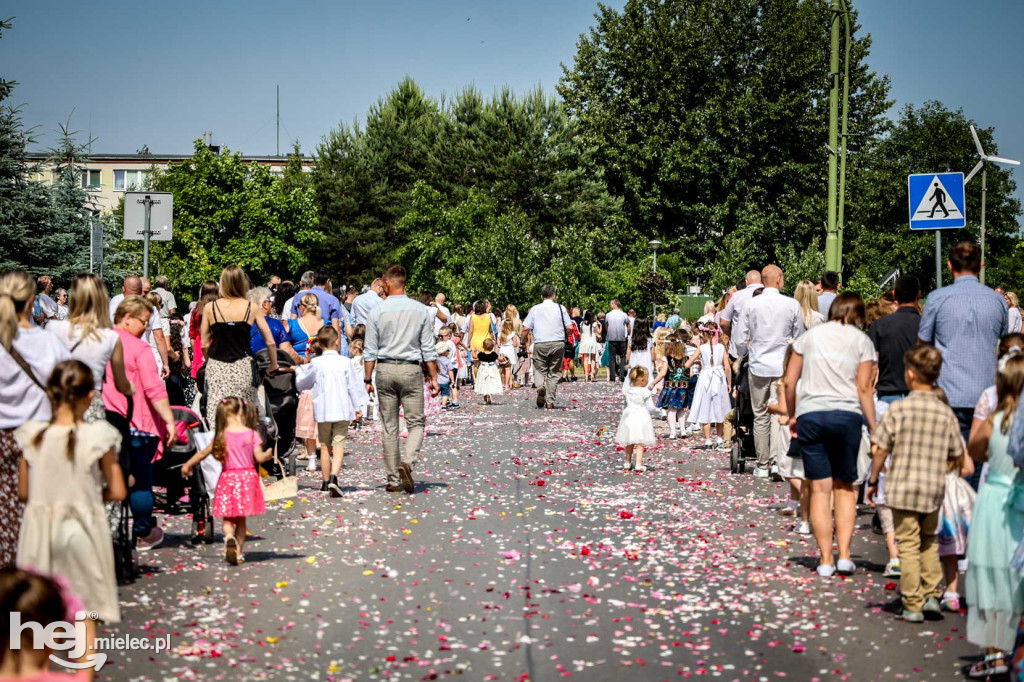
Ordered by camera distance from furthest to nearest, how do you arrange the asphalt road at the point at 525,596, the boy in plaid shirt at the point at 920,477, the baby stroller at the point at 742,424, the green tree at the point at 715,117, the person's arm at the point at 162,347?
the green tree at the point at 715,117, the baby stroller at the point at 742,424, the person's arm at the point at 162,347, the boy in plaid shirt at the point at 920,477, the asphalt road at the point at 525,596

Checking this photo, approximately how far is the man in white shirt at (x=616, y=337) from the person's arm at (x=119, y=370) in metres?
24.1

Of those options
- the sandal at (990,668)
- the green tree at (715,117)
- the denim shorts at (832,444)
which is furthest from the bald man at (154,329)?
the green tree at (715,117)

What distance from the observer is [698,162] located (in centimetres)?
5325

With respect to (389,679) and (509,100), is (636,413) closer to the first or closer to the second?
(389,679)

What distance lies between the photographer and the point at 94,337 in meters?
7.69

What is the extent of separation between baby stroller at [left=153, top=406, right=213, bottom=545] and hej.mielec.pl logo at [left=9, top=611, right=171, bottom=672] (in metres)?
2.80

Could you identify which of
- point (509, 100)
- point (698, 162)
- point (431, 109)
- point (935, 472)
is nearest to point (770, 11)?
point (698, 162)

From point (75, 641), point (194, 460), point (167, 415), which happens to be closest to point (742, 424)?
point (194, 460)

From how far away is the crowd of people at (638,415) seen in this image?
5.91 m

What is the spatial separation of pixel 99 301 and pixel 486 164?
53.7 metres

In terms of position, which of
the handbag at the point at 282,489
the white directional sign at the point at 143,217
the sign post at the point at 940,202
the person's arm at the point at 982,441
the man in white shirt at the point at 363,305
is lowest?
the handbag at the point at 282,489

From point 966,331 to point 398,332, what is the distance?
5.90m

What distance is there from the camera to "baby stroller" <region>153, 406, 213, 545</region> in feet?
30.8

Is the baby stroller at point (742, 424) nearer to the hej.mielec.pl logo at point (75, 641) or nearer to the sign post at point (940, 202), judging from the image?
the sign post at point (940, 202)
